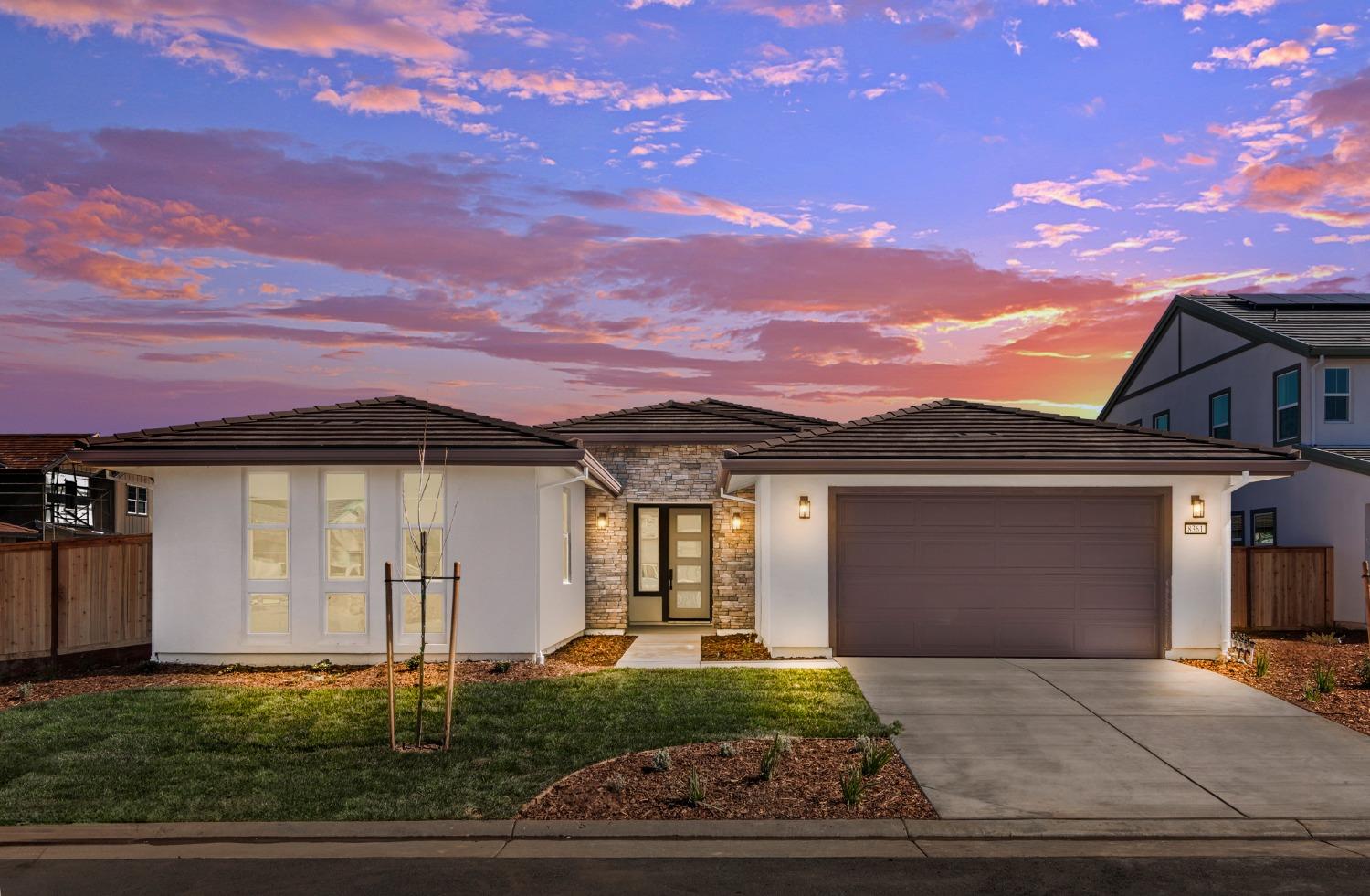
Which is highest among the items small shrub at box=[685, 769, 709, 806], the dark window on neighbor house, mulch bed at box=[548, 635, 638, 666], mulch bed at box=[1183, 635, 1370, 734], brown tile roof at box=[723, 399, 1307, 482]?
brown tile roof at box=[723, 399, 1307, 482]

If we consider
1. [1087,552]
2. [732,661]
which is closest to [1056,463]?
[1087,552]

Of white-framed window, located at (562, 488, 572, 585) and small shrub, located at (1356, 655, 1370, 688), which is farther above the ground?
white-framed window, located at (562, 488, 572, 585)

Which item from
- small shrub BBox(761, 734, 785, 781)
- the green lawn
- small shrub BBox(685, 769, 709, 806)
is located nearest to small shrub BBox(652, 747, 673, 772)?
small shrub BBox(685, 769, 709, 806)

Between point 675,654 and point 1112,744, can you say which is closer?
point 1112,744

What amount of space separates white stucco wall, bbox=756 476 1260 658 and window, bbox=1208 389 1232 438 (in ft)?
36.3

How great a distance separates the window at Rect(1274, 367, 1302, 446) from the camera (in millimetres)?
21188

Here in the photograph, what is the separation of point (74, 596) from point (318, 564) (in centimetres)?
346

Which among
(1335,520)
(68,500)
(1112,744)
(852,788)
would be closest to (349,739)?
(852,788)

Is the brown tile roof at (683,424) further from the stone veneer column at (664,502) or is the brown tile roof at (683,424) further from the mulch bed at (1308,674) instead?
the mulch bed at (1308,674)

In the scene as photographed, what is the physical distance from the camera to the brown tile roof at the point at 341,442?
13.7 m

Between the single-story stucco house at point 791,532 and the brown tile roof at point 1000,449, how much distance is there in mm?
40

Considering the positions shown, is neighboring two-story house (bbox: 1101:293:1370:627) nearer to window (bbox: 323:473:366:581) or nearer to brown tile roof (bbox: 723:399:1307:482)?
brown tile roof (bbox: 723:399:1307:482)

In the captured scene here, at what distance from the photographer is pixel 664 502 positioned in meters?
19.3

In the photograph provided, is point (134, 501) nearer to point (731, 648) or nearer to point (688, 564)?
point (688, 564)
